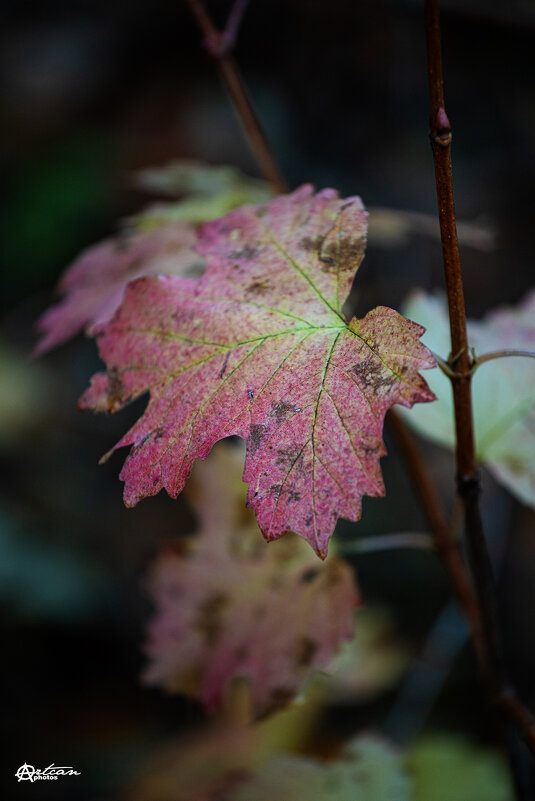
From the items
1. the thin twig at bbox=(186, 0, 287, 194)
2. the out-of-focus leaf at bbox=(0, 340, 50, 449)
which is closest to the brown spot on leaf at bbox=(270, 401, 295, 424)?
the thin twig at bbox=(186, 0, 287, 194)

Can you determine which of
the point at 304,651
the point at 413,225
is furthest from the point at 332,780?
the point at 413,225

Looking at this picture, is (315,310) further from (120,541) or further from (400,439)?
(120,541)

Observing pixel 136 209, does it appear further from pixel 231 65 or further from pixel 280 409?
pixel 280 409

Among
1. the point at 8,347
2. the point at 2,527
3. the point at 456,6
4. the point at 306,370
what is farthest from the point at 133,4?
the point at 306,370

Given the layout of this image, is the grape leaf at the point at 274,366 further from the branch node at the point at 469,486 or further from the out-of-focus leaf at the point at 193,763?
the out-of-focus leaf at the point at 193,763

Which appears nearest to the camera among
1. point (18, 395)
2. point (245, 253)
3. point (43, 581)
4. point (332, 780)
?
point (245, 253)

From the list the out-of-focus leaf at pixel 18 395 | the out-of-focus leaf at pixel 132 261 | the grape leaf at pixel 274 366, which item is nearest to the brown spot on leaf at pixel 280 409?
the grape leaf at pixel 274 366
